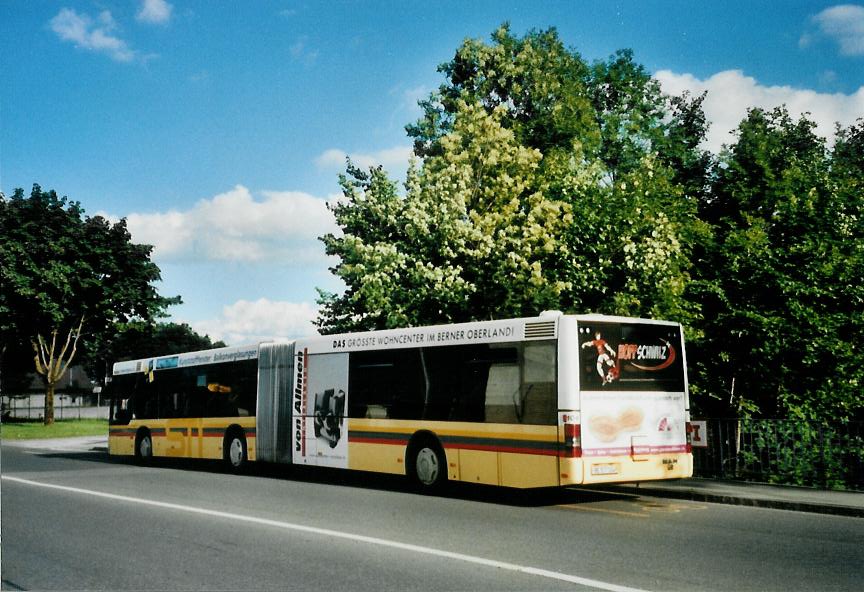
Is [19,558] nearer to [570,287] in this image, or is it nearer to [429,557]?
[429,557]

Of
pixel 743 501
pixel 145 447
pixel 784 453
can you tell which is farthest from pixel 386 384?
pixel 145 447

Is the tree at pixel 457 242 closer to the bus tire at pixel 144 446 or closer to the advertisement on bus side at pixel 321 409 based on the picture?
the advertisement on bus side at pixel 321 409

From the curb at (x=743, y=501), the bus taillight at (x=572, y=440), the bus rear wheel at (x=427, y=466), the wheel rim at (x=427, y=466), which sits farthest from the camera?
the wheel rim at (x=427, y=466)

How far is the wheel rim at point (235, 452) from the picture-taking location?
67.4ft

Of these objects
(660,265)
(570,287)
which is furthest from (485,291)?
(660,265)

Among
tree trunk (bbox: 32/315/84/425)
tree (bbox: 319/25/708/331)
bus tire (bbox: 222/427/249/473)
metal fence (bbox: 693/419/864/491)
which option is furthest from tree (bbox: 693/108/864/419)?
tree trunk (bbox: 32/315/84/425)

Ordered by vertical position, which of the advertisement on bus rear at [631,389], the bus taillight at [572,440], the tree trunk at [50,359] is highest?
the tree trunk at [50,359]

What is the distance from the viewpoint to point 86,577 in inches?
307

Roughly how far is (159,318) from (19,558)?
45967 mm

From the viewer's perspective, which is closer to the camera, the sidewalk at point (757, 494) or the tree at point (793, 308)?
the sidewalk at point (757, 494)

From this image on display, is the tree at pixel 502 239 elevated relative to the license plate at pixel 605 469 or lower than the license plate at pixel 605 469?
elevated

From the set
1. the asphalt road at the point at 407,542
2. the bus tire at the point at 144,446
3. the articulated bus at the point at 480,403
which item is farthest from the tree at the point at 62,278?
the asphalt road at the point at 407,542

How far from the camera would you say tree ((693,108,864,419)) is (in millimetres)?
21109

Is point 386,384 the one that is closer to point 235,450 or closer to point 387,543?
point 235,450
